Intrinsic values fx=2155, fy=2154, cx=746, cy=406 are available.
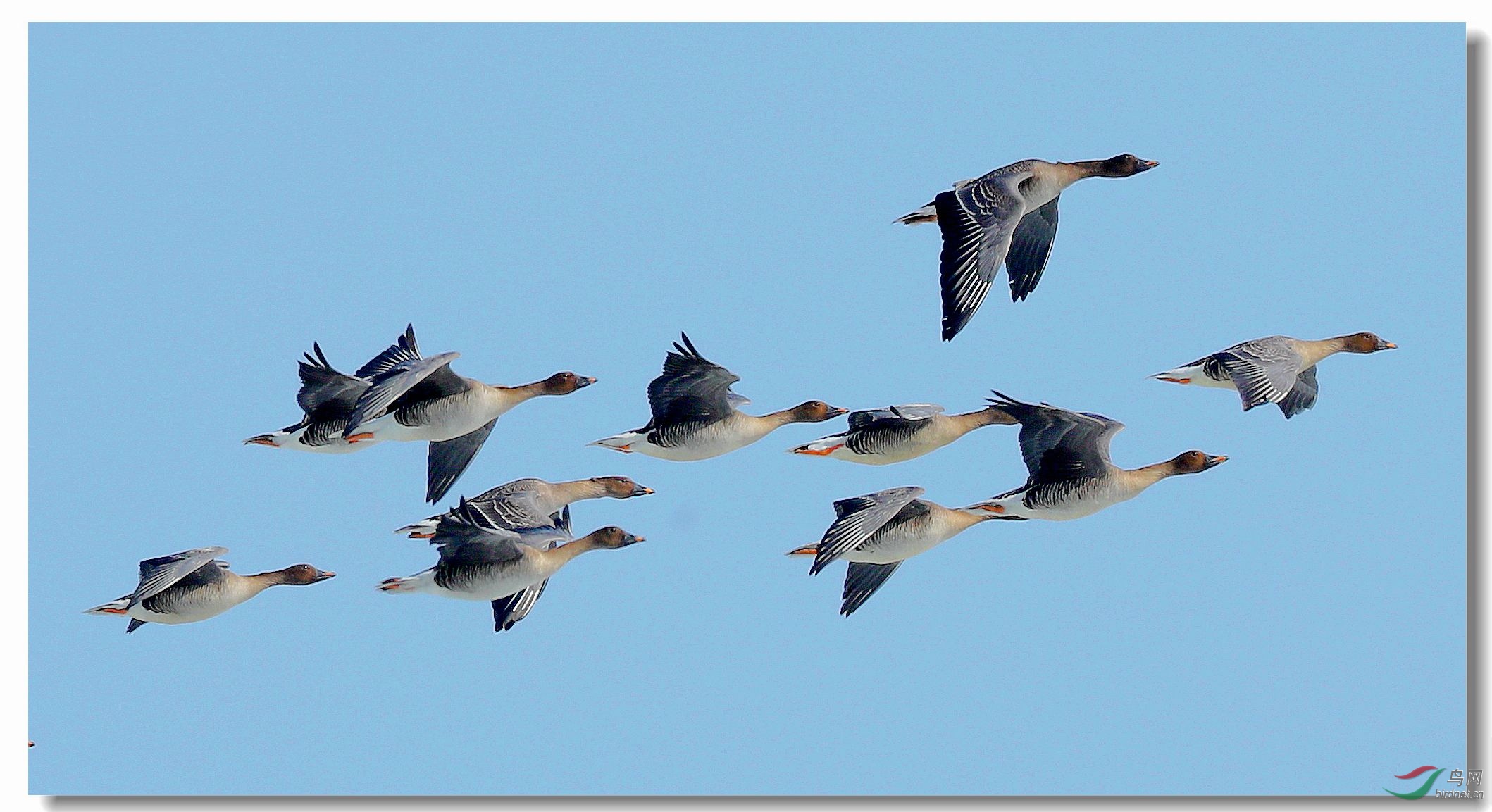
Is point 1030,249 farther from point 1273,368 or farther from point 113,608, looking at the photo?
point 113,608

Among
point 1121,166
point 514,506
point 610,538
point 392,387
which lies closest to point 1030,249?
point 1121,166

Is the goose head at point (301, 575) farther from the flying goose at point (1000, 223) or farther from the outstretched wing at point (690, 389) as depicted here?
the flying goose at point (1000, 223)

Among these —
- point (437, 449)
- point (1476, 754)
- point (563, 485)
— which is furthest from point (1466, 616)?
point (437, 449)

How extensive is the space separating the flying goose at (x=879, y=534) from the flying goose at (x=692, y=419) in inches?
43.9

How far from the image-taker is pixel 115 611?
17.3 meters

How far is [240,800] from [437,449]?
3.38m

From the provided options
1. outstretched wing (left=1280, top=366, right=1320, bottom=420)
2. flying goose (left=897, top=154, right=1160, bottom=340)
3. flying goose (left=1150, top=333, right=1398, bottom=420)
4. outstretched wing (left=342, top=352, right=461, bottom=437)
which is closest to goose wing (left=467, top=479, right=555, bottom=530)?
outstretched wing (left=342, top=352, right=461, bottom=437)

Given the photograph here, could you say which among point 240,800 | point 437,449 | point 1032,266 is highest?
point 1032,266

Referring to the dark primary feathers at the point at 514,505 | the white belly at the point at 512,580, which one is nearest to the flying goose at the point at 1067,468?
the white belly at the point at 512,580

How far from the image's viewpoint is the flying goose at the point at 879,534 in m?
15.7

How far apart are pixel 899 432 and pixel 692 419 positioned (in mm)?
1635

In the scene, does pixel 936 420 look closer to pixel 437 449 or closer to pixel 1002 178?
pixel 1002 178

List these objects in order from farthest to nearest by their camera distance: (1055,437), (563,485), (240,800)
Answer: (563,485) < (240,800) < (1055,437)

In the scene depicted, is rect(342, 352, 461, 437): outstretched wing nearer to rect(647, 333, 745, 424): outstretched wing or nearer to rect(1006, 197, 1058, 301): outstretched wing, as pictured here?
rect(647, 333, 745, 424): outstretched wing
